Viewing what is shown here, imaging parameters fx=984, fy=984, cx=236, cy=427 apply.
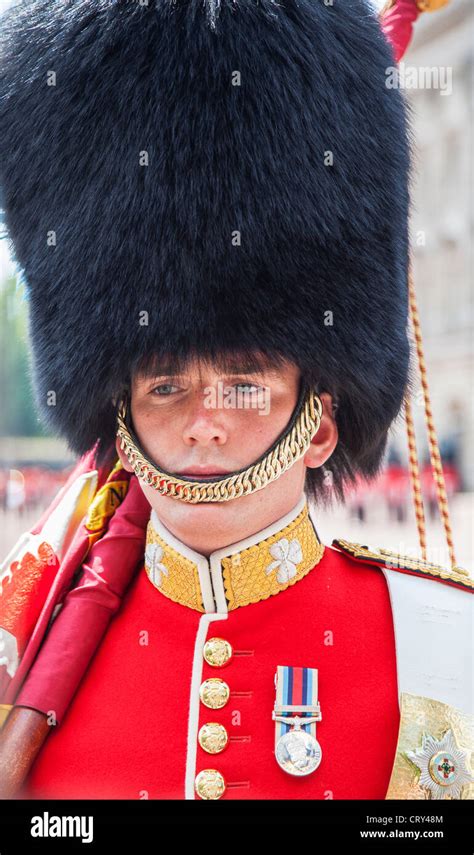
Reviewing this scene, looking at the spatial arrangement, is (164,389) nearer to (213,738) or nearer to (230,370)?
(230,370)

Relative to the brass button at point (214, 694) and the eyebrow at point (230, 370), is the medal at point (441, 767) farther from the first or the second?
the eyebrow at point (230, 370)

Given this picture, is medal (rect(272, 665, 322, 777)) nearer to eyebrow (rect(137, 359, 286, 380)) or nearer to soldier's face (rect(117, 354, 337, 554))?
soldier's face (rect(117, 354, 337, 554))

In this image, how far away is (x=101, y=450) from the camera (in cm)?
237

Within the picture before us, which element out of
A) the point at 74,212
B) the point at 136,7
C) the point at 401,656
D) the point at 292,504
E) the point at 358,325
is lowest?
the point at 401,656

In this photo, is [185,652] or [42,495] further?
[42,495]

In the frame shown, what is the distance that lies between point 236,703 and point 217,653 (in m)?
0.10

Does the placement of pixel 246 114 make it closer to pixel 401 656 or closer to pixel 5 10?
pixel 5 10

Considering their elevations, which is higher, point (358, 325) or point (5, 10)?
point (5, 10)

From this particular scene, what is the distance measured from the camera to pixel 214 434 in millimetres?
1835

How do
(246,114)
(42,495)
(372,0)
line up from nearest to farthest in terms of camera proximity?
1. (246,114)
2. (372,0)
3. (42,495)

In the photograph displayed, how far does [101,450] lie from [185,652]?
0.58m

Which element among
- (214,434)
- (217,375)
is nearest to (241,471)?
(214,434)

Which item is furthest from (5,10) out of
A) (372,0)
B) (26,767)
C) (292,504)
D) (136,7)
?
(26,767)
